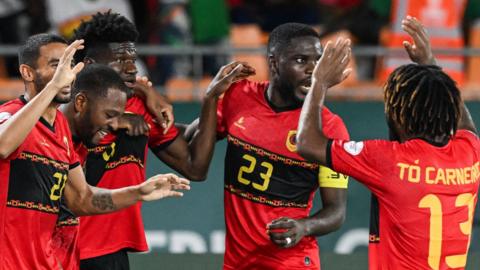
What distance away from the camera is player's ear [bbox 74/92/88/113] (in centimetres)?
638

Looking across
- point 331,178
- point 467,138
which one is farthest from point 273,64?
point 467,138

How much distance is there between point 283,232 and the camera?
6.20 metres

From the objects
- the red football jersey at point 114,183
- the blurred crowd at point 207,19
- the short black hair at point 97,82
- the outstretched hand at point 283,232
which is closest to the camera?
the outstretched hand at point 283,232

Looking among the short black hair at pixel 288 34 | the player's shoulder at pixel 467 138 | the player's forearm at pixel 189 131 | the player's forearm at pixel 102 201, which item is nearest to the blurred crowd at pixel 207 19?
the player's forearm at pixel 189 131

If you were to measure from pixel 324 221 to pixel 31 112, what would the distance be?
176 cm

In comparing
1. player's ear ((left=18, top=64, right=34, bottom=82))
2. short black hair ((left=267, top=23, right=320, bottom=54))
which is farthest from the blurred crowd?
player's ear ((left=18, top=64, right=34, bottom=82))

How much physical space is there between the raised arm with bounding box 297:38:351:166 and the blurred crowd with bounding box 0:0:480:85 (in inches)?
191

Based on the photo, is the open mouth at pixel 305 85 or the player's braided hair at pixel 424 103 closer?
the player's braided hair at pixel 424 103

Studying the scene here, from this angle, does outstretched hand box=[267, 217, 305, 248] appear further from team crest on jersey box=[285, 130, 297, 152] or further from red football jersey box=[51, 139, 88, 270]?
red football jersey box=[51, 139, 88, 270]

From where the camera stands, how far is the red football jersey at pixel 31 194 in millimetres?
5801

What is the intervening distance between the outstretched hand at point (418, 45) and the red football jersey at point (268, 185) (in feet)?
2.02

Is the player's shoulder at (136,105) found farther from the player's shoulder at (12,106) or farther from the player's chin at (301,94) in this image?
the player's shoulder at (12,106)

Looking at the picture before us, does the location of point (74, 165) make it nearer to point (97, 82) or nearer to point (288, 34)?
point (97, 82)

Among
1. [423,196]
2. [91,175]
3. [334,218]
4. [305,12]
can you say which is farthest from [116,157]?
[305,12]
